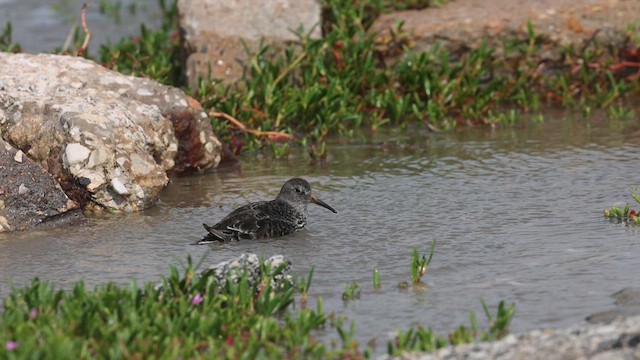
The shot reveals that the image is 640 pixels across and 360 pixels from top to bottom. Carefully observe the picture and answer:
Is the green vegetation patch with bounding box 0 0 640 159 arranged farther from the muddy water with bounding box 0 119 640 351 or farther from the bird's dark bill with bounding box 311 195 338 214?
the bird's dark bill with bounding box 311 195 338 214

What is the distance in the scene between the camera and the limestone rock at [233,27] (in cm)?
1279

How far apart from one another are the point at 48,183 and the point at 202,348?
11.3 ft

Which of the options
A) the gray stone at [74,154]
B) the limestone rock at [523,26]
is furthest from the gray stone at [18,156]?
the limestone rock at [523,26]

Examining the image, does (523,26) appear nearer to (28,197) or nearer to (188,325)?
(28,197)

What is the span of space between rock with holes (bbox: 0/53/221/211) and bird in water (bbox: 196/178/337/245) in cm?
110

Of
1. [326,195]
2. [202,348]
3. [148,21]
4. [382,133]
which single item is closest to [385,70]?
[382,133]

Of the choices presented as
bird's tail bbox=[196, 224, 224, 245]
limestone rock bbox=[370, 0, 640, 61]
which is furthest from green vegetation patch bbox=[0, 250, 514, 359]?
limestone rock bbox=[370, 0, 640, 61]

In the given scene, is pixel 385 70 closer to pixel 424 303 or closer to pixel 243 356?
pixel 424 303

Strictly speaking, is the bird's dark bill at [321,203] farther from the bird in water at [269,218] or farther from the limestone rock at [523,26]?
the limestone rock at [523,26]

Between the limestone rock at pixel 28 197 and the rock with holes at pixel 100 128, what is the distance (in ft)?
1.10

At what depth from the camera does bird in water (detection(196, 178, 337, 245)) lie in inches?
328

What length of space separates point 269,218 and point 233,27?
4993 millimetres

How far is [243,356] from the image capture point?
18.2ft

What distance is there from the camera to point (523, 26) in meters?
13.4
